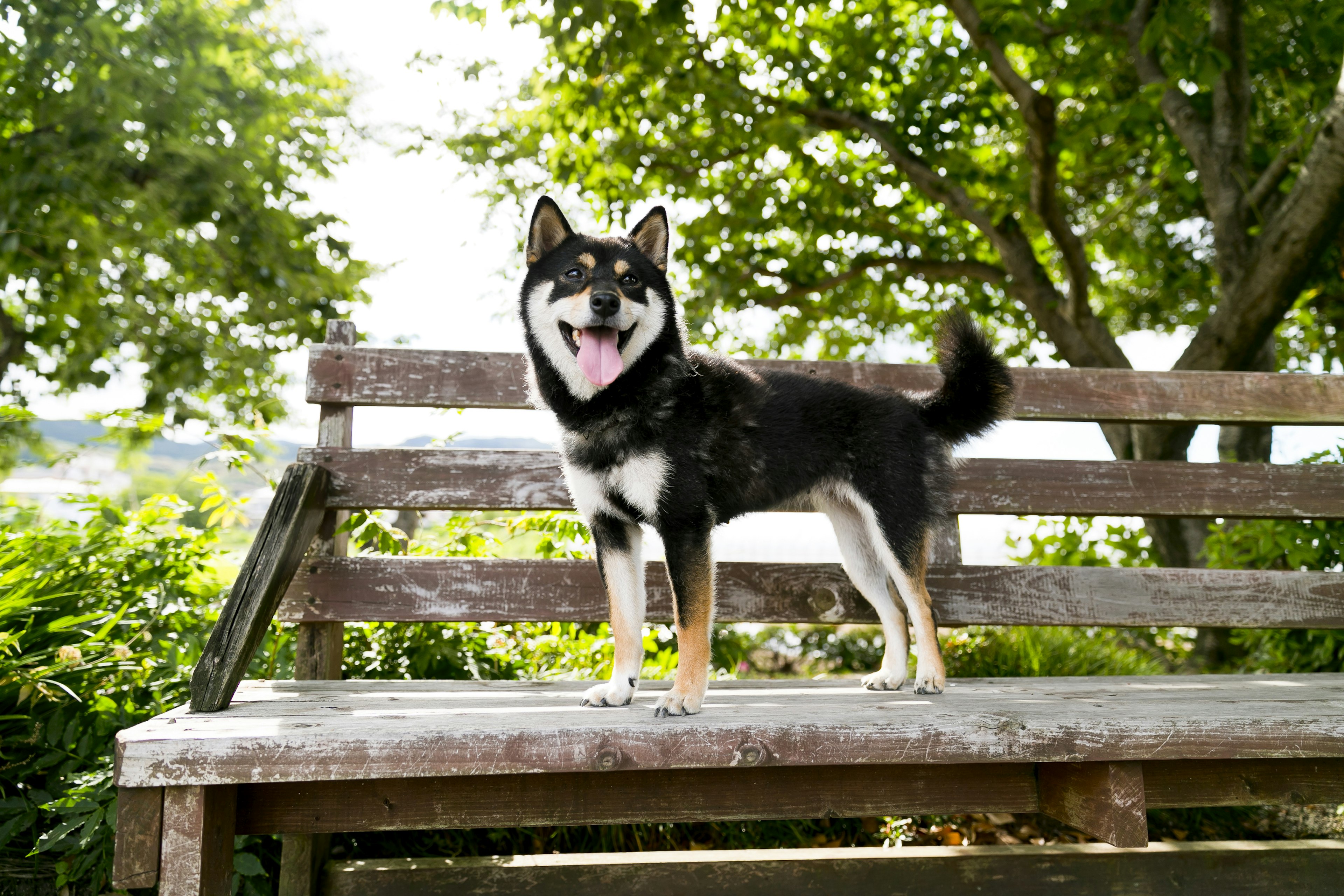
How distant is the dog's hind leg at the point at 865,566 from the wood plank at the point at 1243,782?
85 centimetres

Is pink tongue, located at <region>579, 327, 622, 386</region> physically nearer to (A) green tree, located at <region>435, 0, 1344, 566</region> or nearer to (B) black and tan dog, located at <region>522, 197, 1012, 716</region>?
(B) black and tan dog, located at <region>522, 197, 1012, 716</region>

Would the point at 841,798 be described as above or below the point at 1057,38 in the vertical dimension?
below

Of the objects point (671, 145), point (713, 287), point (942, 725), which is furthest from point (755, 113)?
point (942, 725)

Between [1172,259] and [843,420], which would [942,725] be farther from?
[1172,259]

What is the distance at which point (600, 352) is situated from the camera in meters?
2.24

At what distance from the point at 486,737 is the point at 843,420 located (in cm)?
153

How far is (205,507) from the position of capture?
10.6 ft

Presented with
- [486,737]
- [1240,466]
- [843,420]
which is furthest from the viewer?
[1240,466]

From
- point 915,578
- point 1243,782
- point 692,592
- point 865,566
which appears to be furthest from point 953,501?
point 692,592

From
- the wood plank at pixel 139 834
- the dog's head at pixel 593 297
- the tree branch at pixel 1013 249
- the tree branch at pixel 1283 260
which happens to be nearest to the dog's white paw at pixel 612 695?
the dog's head at pixel 593 297

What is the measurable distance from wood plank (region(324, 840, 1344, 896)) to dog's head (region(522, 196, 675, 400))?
1.41 meters

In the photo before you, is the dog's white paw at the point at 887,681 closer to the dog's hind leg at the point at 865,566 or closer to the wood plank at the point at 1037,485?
the dog's hind leg at the point at 865,566

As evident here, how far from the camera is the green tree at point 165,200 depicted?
7.61 meters

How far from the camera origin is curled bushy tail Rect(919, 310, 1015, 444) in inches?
106
